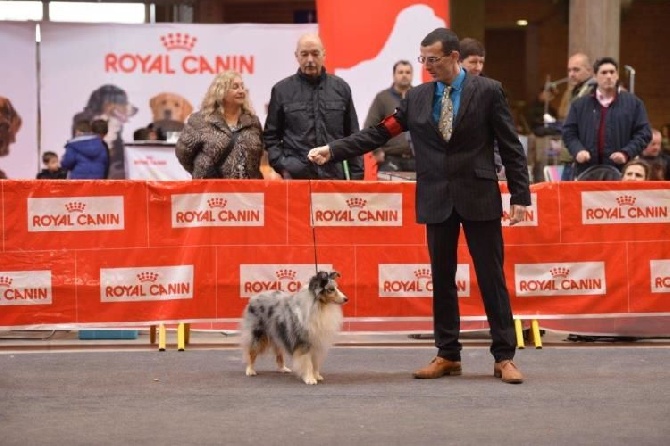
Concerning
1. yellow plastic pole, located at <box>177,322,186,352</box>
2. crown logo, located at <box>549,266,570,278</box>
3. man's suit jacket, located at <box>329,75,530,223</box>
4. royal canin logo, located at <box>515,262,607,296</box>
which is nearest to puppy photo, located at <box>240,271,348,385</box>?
man's suit jacket, located at <box>329,75,530,223</box>

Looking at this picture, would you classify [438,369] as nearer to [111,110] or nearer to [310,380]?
[310,380]

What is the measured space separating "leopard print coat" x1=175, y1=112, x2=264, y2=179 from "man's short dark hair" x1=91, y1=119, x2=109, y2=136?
4875 millimetres

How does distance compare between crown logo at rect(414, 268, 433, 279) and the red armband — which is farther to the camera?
crown logo at rect(414, 268, 433, 279)

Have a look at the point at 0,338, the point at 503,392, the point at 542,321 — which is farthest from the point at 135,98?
the point at 503,392

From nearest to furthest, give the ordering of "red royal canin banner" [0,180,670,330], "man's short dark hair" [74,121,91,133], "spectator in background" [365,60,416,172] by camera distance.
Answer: "red royal canin banner" [0,180,670,330], "spectator in background" [365,60,416,172], "man's short dark hair" [74,121,91,133]

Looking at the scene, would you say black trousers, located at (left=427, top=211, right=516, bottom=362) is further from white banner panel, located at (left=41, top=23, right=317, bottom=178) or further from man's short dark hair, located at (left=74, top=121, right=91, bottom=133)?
man's short dark hair, located at (left=74, top=121, right=91, bottom=133)

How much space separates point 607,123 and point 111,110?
20.1ft

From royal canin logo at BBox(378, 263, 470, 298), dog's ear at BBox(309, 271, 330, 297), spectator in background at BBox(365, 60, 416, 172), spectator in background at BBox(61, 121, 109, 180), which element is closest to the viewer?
dog's ear at BBox(309, 271, 330, 297)

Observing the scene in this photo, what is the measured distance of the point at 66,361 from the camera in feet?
29.7

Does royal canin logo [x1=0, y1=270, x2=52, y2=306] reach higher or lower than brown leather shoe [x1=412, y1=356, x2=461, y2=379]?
higher

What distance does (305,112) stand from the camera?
9.98 metres

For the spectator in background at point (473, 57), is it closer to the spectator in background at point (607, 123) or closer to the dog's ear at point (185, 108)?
the spectator in background at point (607, 123)

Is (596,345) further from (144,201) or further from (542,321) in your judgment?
(144,201)

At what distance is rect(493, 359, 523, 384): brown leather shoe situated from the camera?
8.09m
